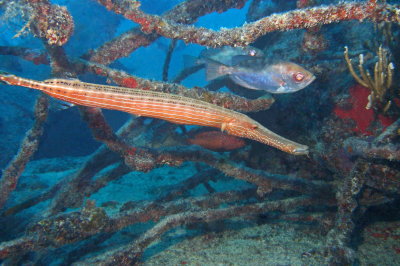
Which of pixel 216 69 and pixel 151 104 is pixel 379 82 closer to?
pixel 216 69

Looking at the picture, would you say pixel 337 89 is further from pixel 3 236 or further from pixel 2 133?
pixel 2 133

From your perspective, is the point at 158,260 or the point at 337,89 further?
the point at 337,89

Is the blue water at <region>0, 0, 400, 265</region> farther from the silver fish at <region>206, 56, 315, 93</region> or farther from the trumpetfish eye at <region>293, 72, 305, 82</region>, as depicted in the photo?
the trumpetfish eye at <region>293, 72, 305, 82</region>

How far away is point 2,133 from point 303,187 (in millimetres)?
12670

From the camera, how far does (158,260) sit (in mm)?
3703

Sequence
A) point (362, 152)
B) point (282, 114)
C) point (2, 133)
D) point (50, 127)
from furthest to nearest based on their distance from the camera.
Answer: point (50, 127), point (2, 133), point (282, 114), point (362, 152)

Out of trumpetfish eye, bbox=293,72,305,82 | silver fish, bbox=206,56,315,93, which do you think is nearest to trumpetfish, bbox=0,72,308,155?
silver fish, bbox=206,56,315,93

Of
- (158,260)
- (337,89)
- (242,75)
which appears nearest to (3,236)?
(158,260)

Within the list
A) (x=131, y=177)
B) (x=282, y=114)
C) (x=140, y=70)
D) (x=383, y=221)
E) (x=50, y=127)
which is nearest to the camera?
(x=383, y=221)

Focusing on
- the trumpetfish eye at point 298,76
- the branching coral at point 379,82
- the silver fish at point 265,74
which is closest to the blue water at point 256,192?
the branching coral at point 379,82

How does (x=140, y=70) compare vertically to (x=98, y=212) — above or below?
above

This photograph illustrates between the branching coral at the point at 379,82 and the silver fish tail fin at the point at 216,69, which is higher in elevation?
the silver fish tail fin at the point at 216,69

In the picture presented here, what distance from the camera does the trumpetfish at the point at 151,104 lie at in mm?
2873

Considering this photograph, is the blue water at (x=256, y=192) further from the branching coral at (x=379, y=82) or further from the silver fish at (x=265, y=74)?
the silver fish at (x=265, y=74)
